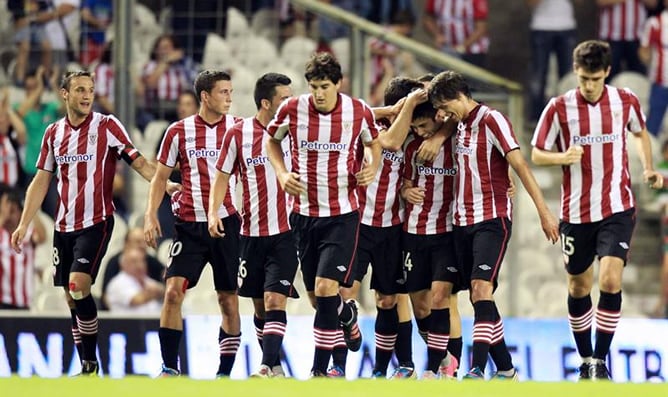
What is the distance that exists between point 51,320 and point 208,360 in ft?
4.46

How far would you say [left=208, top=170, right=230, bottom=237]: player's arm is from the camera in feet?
35.7

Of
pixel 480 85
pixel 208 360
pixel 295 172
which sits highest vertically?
pixel 480 85

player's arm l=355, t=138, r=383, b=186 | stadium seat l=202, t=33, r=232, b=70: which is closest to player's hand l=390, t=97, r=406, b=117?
player's arm l=355, t=138, r=383, b=186

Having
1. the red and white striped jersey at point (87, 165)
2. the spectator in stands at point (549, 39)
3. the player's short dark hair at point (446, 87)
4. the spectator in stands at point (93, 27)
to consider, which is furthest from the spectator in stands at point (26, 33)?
the player's short dark hair at point (446, 87)

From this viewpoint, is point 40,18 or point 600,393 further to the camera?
point 40,18

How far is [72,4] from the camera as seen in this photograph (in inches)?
658

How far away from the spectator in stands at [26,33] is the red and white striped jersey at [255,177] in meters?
5.52

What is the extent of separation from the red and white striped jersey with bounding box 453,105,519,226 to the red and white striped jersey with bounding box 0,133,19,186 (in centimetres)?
611

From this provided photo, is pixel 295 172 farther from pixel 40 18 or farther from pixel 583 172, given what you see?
pixel 40 18

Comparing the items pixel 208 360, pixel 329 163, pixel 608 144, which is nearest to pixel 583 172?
pixel 608 144

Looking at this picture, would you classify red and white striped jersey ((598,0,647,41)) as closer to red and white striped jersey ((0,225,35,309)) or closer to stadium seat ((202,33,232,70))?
stadium seat ((202,33,232,70))

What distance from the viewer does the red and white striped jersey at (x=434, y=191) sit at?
11195mm

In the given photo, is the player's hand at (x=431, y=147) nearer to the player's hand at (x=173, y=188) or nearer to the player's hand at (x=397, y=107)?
the player's hand at (x=397, y=107)

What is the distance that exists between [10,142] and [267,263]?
5.48 metres
